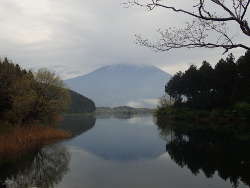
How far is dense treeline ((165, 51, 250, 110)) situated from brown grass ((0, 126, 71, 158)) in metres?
43.3

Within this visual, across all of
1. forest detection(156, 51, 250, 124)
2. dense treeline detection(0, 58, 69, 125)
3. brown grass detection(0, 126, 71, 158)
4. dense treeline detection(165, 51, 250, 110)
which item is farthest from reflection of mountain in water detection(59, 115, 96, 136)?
dense treeline detection(165, 51, 250, 110)

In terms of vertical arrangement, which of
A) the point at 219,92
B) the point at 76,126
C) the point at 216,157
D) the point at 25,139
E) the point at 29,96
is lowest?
the point at 76,126

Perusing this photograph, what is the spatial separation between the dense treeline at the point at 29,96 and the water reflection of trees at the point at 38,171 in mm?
12398

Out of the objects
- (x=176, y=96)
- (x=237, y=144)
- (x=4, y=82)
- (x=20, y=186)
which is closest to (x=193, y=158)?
(x=237, y=144)

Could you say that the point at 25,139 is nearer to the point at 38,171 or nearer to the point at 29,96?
the point at 29,96

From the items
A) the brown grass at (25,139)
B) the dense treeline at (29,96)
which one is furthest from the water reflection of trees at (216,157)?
the dense treeline at (29,96)

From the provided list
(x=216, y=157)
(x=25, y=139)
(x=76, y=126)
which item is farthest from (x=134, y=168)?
(x=76, y=126)

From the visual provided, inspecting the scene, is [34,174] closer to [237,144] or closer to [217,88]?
[237,144]

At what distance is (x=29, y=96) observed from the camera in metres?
50.2

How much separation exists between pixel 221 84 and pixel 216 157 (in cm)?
6119

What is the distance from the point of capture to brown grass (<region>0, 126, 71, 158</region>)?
122 ft

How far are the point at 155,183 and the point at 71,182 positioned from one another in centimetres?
595

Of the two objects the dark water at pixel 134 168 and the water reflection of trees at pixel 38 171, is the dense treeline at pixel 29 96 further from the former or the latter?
the water reflection of trees at pixel 38 171

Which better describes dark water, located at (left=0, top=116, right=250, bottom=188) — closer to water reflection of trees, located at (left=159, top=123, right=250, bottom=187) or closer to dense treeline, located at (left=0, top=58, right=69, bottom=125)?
water reflection of trees, located at (left=159, top=123, right=250, bottom=187)
